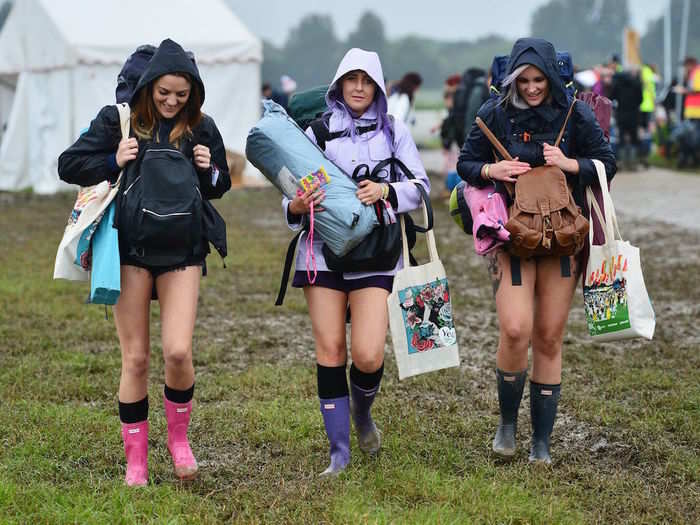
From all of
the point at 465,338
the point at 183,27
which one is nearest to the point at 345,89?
the point at 465,338

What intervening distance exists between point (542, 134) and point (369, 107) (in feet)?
2.49

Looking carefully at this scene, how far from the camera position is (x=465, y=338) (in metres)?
7.54

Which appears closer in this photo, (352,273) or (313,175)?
(313,175)

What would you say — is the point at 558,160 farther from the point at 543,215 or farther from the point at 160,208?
the point at 160,208

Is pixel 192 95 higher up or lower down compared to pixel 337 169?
higher up

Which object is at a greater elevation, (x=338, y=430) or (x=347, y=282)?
(x=347, y=282)

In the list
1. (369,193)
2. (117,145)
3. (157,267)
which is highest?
(117,145)

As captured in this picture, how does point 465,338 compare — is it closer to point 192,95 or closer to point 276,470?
point 276,470

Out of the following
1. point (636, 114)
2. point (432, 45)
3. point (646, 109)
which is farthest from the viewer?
point (432, 45)

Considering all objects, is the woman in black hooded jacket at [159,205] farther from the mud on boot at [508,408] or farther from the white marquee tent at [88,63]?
the white marquee tent at [88,63]

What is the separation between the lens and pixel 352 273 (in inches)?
176

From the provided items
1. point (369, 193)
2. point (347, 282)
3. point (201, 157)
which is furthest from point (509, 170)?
point (201, 157)

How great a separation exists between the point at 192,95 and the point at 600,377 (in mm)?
3290

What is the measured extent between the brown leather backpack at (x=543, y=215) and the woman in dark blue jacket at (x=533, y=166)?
5 cm
